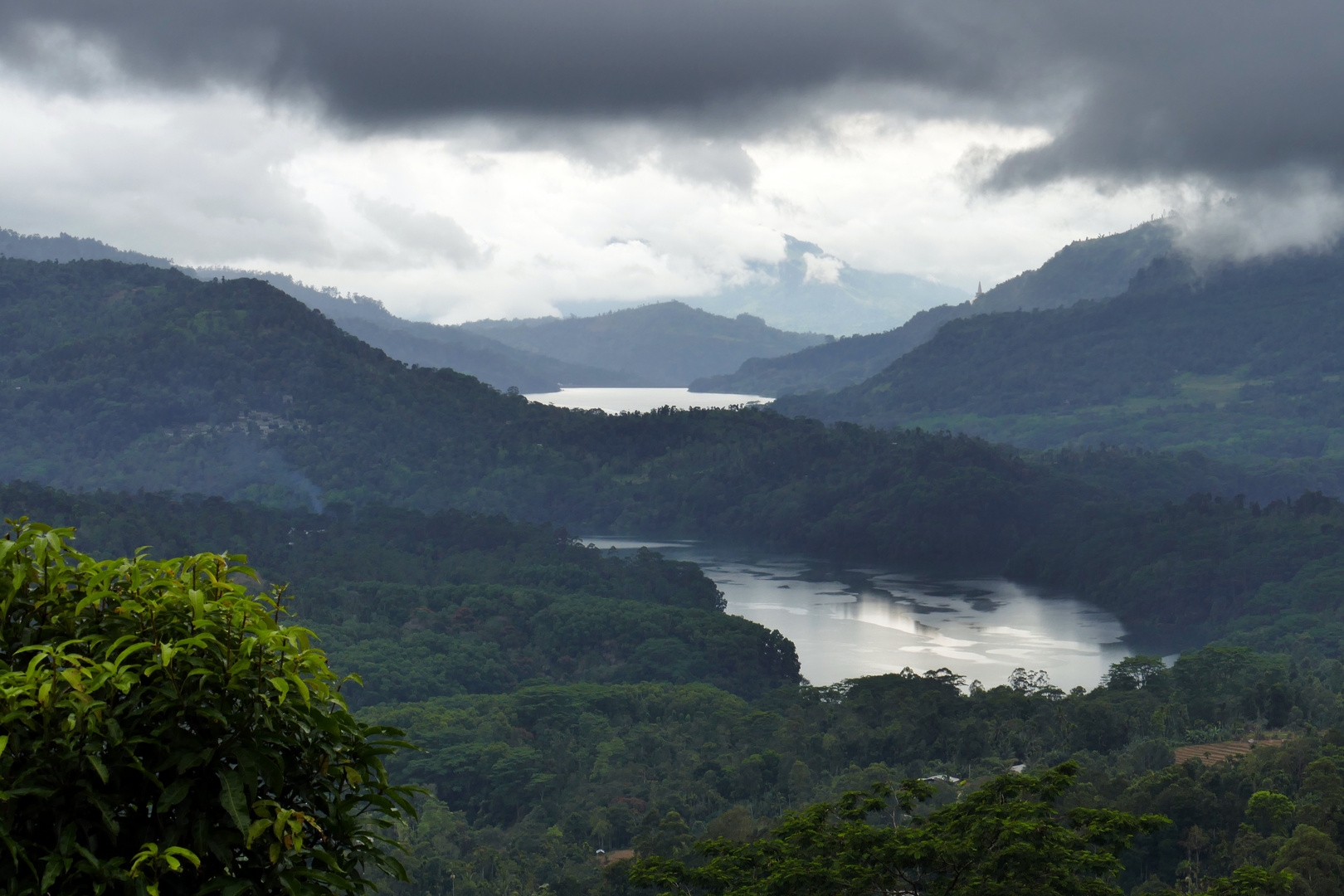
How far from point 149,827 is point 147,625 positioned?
59cm

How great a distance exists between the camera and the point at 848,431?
112750 mm

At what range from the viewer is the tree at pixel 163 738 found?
346 centimetres

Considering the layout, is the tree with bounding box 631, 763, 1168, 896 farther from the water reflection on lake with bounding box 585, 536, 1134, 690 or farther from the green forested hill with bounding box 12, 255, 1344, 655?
the green forested hill with bounding box 12, 255, 1344, 655

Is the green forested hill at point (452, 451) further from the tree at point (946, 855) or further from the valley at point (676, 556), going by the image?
the tree at point (946, 855)

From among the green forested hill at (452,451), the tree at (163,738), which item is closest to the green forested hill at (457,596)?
the green forested hill at (452,451)

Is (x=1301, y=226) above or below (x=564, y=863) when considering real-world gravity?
above

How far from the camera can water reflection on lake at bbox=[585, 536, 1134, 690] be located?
185 ft

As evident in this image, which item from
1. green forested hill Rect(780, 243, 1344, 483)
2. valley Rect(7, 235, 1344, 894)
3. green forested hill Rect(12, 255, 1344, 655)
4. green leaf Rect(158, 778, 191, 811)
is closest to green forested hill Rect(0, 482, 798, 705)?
valley Rect(7, 235, 1344, 894)

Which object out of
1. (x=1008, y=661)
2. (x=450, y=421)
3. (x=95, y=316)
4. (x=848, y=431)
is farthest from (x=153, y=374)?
(x=1008, y=661)

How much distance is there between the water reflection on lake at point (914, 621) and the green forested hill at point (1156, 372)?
66701mm

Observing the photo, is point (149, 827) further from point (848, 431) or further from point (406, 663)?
point (848, 431)

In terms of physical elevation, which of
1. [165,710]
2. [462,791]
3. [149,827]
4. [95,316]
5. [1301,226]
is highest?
[1301,226]

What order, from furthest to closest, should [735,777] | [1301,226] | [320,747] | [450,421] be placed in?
→ [1301,226] → [450,421] → [735,777] → [320,747]

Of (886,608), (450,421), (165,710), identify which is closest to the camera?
(165,710)
